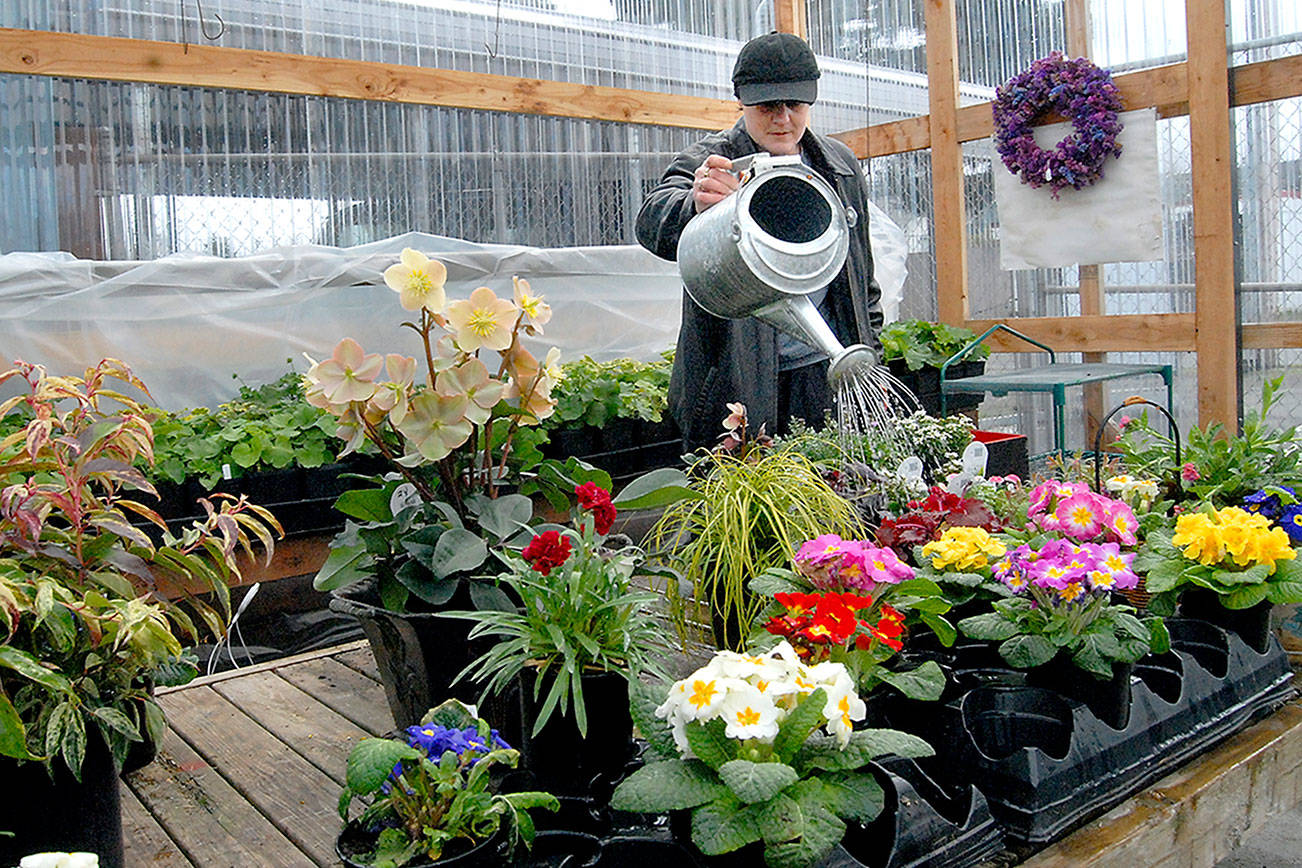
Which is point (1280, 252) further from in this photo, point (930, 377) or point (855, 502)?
point (855, 502)

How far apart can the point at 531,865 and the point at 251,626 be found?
9.11 feet

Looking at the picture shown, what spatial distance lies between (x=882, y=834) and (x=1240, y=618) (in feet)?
2.48

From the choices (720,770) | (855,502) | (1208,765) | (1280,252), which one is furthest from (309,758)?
(1280,252)

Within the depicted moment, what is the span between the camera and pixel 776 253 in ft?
4.97

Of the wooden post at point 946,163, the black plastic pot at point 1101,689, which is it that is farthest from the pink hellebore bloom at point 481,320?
the wooden post at point 946,163

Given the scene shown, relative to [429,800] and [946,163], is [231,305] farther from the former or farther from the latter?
[946,163]

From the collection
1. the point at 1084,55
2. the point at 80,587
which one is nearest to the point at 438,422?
the point at 80,587

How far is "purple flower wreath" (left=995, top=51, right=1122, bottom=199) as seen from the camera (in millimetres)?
4105

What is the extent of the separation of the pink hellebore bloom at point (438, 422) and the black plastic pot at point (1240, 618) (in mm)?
1012

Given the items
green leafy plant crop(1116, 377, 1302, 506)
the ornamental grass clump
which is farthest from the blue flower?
the ornamental grass clump

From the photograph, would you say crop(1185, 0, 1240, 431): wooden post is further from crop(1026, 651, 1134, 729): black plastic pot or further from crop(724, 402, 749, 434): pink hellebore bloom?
crop(1026, 651, 1134, 729): black plastic pot

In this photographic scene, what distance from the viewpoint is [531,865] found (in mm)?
1041

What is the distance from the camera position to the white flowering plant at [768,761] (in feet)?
3.11

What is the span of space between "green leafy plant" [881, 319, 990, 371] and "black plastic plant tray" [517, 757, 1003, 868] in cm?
302
